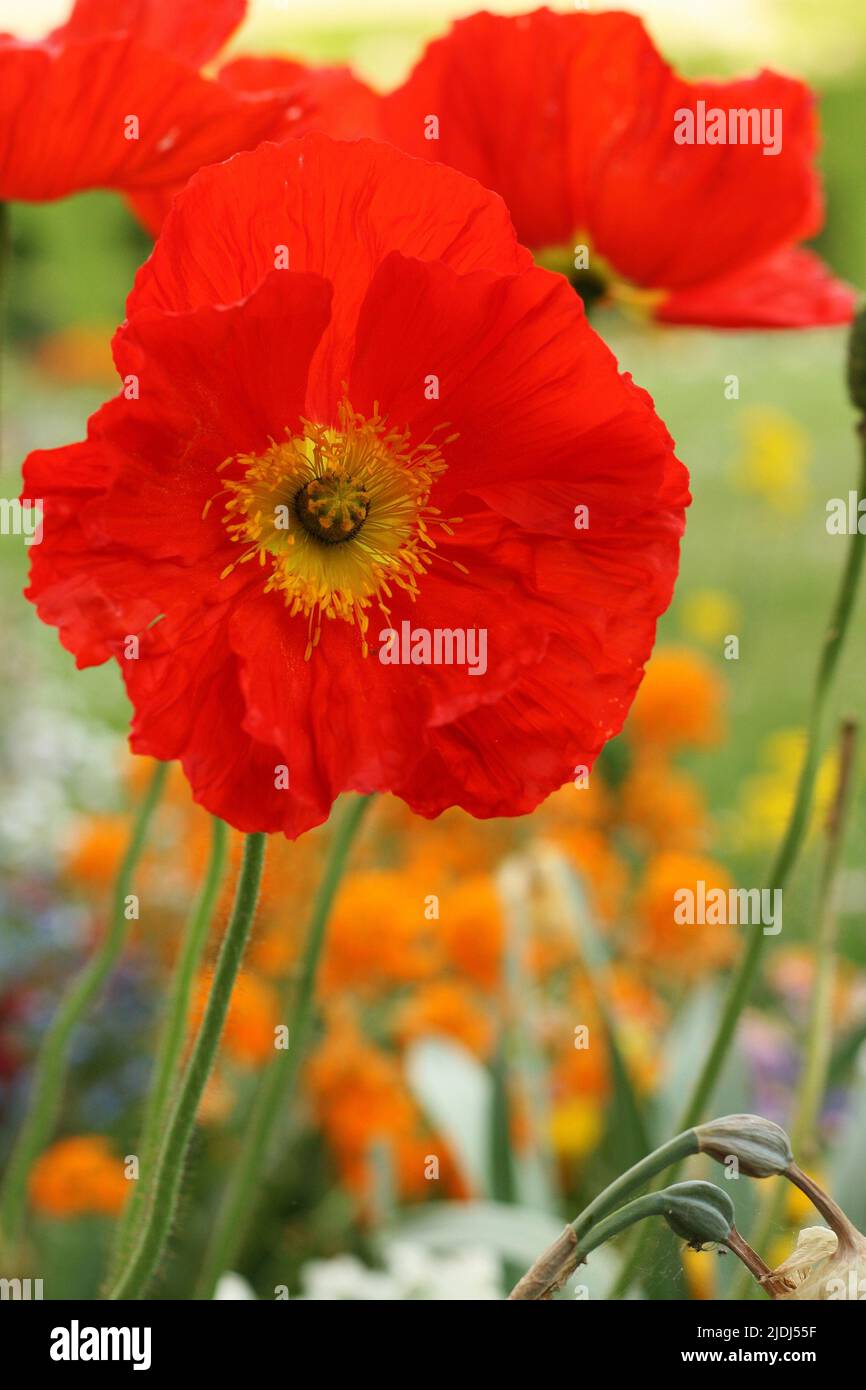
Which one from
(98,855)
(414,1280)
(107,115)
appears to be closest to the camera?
(107,115)

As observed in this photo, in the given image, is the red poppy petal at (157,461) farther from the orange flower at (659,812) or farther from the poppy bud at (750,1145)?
the orange flower at (659,812)

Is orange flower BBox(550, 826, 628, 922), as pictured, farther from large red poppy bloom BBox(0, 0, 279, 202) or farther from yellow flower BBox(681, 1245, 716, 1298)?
large red poppy bloom BBox(0, 0, 279, 202)

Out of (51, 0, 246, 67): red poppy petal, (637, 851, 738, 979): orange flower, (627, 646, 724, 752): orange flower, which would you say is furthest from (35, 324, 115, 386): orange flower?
(51, 0, 246, 67): red poppy petal

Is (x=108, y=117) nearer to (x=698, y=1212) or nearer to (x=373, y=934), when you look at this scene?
(x=698, y=1212)

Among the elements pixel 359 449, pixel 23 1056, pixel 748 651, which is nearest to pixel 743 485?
pixel 748 651

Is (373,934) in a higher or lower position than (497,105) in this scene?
lower

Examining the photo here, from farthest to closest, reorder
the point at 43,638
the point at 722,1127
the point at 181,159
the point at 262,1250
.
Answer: the point at 43,638, the point at 262,1250, the point at 181,159, the point at 722,1127

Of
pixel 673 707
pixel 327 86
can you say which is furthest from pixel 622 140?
pixel 673 707

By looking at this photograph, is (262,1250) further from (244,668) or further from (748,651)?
(748,651)
